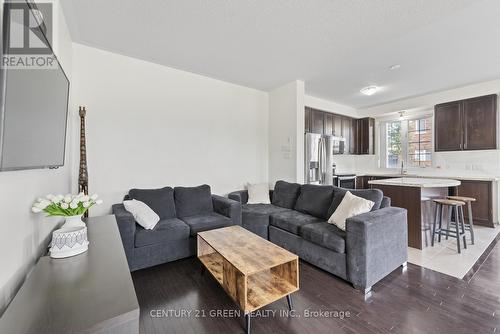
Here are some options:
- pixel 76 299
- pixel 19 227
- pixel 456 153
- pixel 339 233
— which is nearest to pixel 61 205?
pixel 19 227

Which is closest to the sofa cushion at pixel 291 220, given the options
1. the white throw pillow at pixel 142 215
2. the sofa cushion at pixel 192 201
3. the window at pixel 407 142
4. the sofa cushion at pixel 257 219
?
the sofa cushion at pixel 257 219

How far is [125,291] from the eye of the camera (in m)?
0.92

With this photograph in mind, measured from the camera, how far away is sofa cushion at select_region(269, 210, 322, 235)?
273 centimetres

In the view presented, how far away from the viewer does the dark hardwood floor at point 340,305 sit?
1.61m

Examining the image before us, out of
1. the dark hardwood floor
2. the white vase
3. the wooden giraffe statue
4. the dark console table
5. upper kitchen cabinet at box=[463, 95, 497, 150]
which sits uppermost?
upper kitchen cabinet at box=[463, 95, 497, 150]

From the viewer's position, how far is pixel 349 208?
241cm

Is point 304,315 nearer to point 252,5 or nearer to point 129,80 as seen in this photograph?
point 252,5

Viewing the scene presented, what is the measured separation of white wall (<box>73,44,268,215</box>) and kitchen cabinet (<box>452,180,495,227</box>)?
3963 mm

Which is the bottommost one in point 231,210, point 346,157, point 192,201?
point 231,210

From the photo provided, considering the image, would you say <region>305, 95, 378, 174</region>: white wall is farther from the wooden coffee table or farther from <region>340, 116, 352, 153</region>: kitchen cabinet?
the wooden coffee table

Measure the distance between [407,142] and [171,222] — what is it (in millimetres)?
5717

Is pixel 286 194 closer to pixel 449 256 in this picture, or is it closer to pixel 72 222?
pixel 449 256

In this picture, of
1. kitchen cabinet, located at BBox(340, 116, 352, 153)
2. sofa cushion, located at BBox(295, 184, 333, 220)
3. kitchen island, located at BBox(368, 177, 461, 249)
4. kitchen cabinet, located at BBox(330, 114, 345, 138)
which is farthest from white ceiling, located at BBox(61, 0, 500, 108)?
sofa cushion, located at BBox(295, 184, 333, 220)

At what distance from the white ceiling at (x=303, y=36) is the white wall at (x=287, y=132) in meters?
0.43
